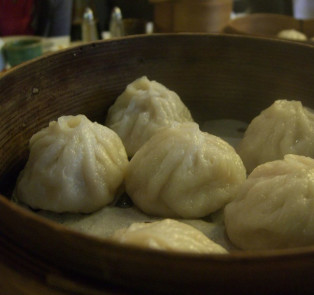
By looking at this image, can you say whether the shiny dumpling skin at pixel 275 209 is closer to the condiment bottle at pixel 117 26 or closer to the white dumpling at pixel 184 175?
the white dumpling at pixel 184 175

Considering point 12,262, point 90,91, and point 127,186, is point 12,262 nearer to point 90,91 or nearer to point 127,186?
point 127,186

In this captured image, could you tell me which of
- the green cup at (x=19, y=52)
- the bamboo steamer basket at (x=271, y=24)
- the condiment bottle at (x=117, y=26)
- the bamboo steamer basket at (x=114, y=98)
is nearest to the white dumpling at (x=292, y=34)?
the bamboo steamer basket at (x=271, y=24)

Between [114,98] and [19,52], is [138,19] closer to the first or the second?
[19,52]

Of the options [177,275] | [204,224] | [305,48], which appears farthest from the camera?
[305,48]

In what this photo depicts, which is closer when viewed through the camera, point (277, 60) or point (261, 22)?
point (277, 60)

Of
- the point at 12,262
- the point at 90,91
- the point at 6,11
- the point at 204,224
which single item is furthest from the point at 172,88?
the point at 6,11

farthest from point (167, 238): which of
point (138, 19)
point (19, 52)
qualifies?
point (138, 19)
